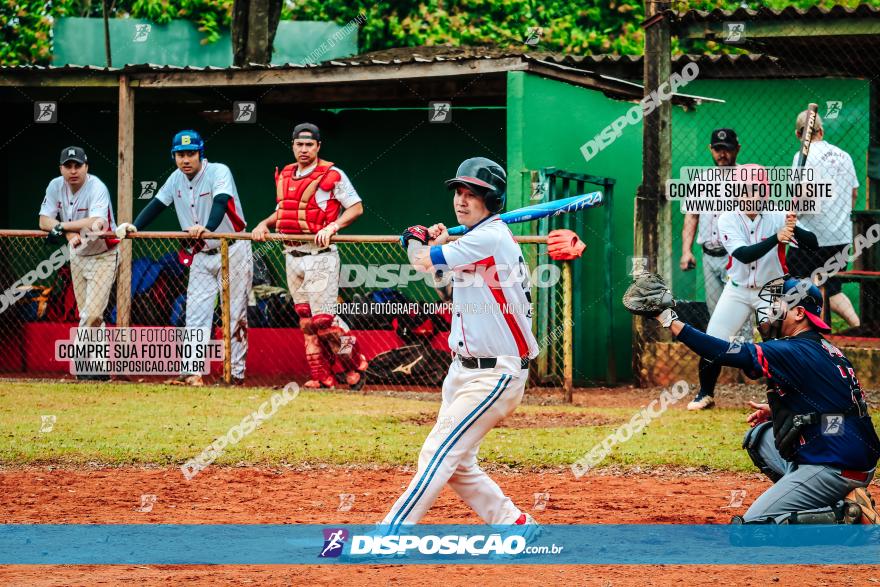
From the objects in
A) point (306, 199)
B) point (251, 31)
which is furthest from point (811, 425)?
point (251, 31)

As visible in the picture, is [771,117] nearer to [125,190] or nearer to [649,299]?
[125,190]

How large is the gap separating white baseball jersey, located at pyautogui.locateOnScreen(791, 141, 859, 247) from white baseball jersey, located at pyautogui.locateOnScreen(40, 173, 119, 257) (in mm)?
6453

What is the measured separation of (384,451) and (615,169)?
6.24m

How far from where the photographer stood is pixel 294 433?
9000 mm

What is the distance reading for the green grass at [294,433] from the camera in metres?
8.14

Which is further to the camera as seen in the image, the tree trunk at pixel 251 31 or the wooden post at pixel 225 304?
the tree trunk at pixel 251 31

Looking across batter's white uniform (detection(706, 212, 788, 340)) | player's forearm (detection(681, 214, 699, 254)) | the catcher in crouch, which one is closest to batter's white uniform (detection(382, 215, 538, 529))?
the catcher in crouch

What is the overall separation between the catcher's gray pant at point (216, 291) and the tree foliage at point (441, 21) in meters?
14.6

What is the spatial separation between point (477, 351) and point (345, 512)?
1.51 metres

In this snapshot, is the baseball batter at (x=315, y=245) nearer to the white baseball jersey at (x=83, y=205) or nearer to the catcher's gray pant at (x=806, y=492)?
the white baseball jersey at (x=83, y=205)

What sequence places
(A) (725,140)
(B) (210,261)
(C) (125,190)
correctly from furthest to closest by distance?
(C) (125,190) → (B) (210,261) → (A) (725,140)

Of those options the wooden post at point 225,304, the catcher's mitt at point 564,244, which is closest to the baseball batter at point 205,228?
the wooden post at point 225,304

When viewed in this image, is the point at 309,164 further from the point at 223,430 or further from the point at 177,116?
the point at 177,116

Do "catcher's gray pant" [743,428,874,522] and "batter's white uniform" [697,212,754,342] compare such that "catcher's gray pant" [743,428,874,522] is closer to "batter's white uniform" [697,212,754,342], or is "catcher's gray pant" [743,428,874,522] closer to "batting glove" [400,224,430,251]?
"batting glove" [400,224,430,251]
